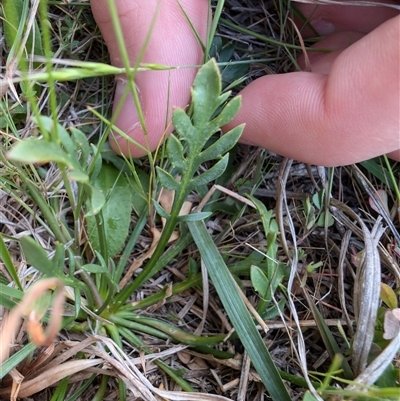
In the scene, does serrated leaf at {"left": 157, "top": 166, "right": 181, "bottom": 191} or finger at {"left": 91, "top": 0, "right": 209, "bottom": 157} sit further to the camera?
finger at {"left": 91, "top": 0, "right": 209, "bottom": 157}

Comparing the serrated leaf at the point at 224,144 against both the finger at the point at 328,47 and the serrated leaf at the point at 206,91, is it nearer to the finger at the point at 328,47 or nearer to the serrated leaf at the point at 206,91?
the serrated leaf at the point at 206,91

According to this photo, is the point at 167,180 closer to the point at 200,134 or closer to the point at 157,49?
the point at 200,134

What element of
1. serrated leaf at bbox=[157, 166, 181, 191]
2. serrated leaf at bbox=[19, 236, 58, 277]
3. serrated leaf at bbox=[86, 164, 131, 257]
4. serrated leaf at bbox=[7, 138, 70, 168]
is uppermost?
serrated leaf at bbox=[7, 138, 70, 168]

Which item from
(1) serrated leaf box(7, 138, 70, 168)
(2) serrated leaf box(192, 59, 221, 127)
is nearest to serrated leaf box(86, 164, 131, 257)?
(2) serrated leaf box(192, 59, 221, 127)

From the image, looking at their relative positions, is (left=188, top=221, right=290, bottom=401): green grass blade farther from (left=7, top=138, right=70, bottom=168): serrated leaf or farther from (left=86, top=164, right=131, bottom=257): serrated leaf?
(left=7, top=138, right=70, bottom=168): serrated leaf

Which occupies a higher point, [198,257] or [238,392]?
[198,257]

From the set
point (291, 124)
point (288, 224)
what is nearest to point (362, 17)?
point (291, 124)

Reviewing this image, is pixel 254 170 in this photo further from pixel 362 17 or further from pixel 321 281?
pixel 362 17
